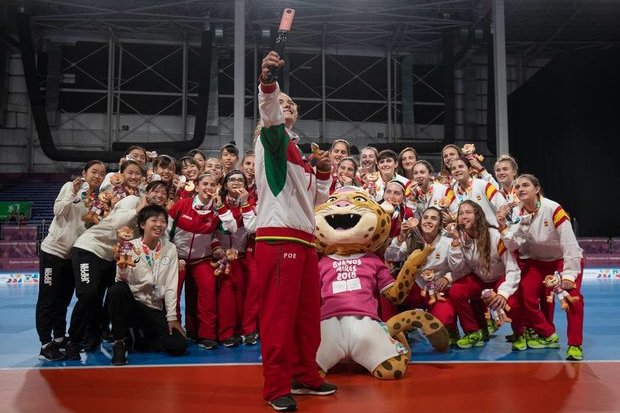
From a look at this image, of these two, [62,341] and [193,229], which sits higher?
[193,229]

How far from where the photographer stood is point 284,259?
315cm

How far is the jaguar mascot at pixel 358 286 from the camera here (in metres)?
3.85

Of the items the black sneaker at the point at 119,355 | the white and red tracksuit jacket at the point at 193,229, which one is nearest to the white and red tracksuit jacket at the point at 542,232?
the white and red tracksuit jacket at the point at 193,229

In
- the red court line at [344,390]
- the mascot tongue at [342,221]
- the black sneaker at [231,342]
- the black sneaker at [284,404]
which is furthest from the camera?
the black sneaker at [231,342]

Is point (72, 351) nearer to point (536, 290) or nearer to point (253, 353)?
point (253, 353)

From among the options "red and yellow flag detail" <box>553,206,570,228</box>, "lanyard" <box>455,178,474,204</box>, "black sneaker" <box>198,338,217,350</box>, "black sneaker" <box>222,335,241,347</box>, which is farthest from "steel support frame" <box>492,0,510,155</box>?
"black sneaker" <box>198,338,217,350</box>

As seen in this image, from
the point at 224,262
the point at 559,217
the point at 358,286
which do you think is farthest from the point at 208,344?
the point at 559,217

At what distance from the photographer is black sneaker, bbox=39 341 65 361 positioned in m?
4.43

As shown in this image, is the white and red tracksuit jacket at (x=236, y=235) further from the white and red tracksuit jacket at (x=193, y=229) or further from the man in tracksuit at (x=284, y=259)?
→ the man in tracksuit at (x=284, y=259)

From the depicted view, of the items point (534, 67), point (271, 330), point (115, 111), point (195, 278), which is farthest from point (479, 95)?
point (271, 330)

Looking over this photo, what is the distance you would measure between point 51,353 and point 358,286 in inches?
103

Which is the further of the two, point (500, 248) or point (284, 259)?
point (500, 248)

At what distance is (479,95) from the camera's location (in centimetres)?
2144

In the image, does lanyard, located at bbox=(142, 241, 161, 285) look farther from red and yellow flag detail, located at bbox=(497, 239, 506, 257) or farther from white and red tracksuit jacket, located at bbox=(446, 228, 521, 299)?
red and yellow flag detail, located at bbox=(497, 239, 506, 257)
